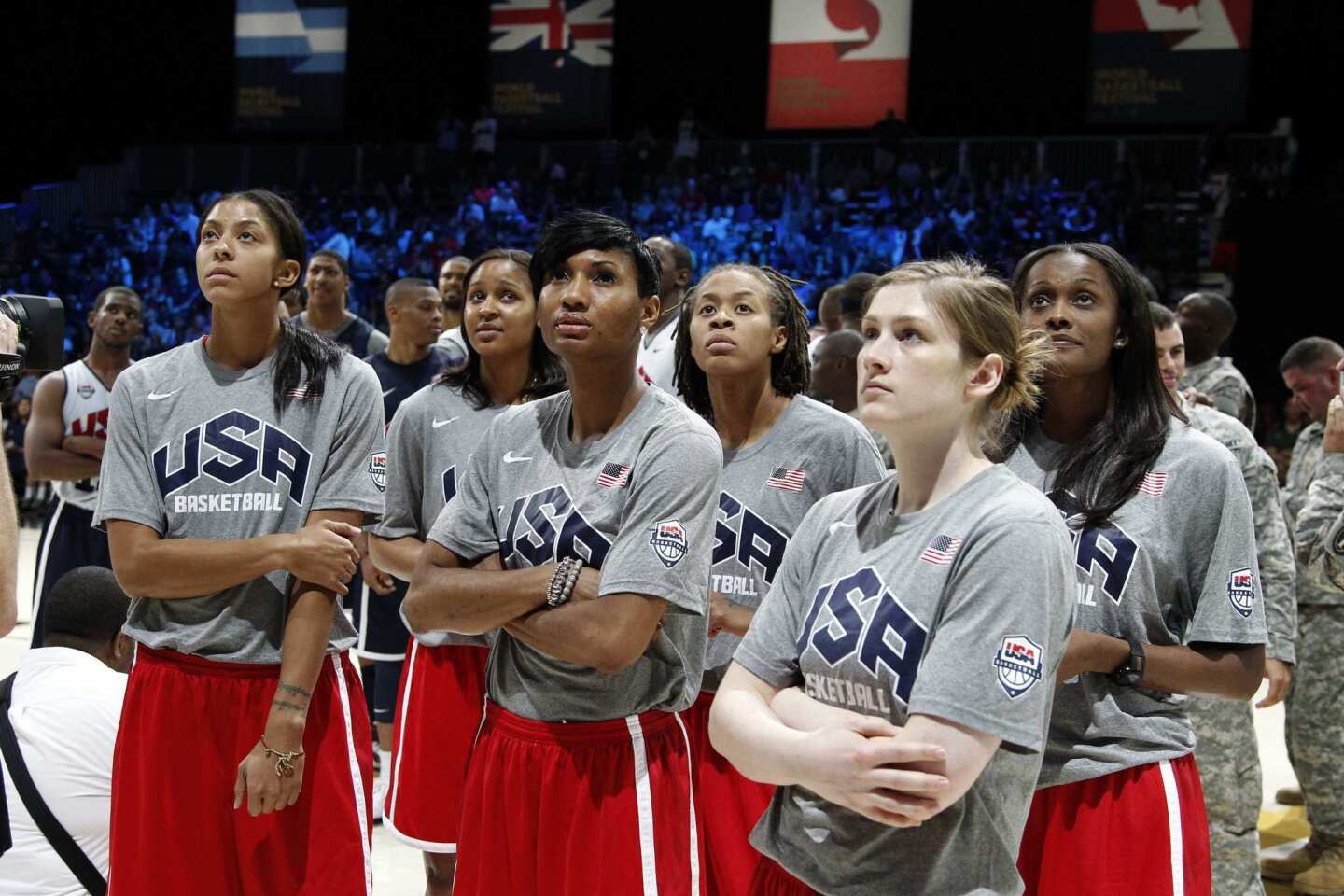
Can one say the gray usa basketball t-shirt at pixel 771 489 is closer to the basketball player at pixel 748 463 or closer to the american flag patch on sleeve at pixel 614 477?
the basketball player at pixel 748 463

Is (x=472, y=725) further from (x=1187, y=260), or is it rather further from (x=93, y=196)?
(x=93, y=196)

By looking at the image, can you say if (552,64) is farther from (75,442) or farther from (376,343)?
(75,442)

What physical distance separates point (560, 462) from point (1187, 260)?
1267cm

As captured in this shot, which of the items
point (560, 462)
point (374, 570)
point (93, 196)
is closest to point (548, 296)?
point (560, 462)

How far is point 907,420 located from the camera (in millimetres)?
1959

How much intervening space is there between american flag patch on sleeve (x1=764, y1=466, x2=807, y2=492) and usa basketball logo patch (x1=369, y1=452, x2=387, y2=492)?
2.85 ft

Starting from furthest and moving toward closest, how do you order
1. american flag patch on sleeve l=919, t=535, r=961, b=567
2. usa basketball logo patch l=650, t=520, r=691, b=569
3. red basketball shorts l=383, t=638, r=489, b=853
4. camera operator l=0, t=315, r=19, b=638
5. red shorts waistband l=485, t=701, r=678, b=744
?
1. red basketball shorts l=383, t=638, r=489, b=853
2. red shorts waistband l=485, t=701, r=678, b=744
3. usa basketball logo patch l=650, t=520, r=691, b=569
4. camera operator l=0, t=315, r=19, b=638
5. american flag patch on sleeve l=919, t=535, r=961, b=567

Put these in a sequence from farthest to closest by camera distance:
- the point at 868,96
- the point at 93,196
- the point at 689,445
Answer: the point at 93,196 < the point at 868,96 < the point at 689,445

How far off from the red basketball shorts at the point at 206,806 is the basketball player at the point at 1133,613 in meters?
1.40

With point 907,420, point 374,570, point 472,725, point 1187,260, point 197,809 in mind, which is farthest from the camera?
point 1187,260

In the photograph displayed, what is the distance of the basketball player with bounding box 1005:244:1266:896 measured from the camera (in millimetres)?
2330

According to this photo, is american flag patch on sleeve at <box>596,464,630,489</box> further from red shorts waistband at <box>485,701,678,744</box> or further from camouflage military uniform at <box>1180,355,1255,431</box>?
camouflage military uniform at <box>1180,355,1255,431</box>

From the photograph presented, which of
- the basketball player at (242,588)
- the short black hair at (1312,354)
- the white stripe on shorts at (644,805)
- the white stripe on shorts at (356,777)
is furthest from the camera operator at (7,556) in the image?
the short black hair at (1312,354)

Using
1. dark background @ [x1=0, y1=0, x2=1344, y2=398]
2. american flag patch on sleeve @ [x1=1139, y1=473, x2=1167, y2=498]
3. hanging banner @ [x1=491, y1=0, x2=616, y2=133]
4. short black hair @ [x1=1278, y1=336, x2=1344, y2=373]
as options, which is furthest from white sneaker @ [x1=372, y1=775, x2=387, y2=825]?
hanging banner @ [x1=491, y1=0, x2=616, y2=133]
